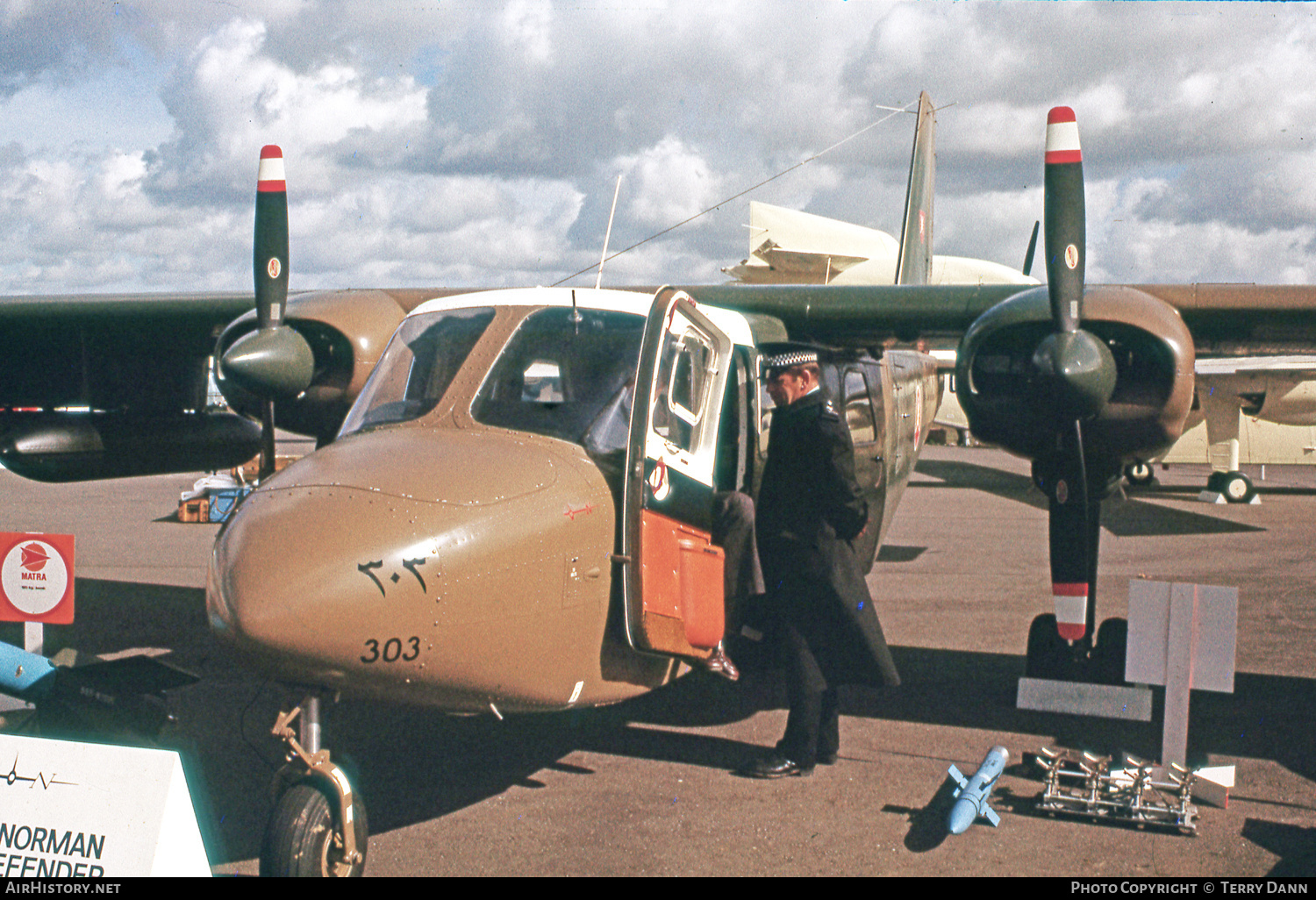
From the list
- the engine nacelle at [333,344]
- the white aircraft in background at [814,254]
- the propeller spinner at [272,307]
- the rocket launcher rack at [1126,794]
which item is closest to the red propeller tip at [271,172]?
the propeller spinner at [272,307]

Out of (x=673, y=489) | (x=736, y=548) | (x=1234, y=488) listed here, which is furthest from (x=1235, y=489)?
(x=673, y=489)

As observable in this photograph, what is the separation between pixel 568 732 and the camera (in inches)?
247

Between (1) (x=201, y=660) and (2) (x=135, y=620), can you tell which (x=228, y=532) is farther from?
(2) (x=135, y=620)

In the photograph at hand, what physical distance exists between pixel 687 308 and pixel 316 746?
8.96ft

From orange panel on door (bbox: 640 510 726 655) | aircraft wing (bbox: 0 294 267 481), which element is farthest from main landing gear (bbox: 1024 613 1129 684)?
aircraft wing (bbox: 0 294 267 481)

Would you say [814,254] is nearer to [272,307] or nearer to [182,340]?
[182,340]

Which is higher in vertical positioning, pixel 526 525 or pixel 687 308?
pixel 687 308

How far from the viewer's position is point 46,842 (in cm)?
331

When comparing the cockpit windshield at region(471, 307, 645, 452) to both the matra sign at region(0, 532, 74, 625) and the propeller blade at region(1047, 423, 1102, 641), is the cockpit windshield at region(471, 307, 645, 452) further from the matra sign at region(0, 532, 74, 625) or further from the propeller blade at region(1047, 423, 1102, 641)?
the propeller blade at region(1047, 423, 1102, 641)

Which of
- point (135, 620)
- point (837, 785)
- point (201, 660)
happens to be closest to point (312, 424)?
point (201, 660)

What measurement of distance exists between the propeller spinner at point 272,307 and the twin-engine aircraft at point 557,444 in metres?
0.02

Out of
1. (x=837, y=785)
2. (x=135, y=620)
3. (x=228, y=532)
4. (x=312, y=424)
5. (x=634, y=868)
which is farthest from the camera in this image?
(x=135, y=620)

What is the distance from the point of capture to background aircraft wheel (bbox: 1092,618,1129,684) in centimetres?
716

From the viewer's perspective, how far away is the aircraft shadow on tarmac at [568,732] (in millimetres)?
5125
